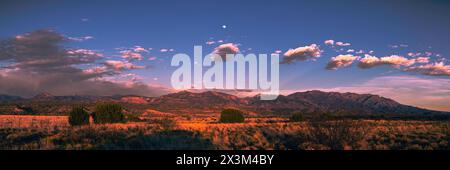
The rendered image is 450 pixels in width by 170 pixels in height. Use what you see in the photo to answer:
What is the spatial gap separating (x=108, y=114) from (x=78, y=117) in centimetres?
562

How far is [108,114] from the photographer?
42750 mm

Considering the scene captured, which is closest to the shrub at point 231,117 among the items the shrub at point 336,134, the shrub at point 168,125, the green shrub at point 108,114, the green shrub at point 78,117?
the shrub at point 168,125

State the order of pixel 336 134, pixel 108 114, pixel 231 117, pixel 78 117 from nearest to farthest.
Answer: pixel 336 134
pixel 78 117
pixel 108 114
pixel 231 117

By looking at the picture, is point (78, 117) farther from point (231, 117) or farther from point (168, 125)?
point (231, 117)

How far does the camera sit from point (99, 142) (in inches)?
806

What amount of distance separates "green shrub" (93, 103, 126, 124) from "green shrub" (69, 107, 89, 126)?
315 centimetres

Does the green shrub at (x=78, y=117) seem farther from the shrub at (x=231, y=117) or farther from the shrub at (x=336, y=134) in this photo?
the shrub at (x=336, y=134)

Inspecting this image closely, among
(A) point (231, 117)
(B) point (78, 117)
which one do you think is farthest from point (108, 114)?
A: (A) point (231, 117)

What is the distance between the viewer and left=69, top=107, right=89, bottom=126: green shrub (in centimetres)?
3716

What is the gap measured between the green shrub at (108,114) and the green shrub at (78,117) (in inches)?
124

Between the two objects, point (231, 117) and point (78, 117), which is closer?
point (78, 117)
